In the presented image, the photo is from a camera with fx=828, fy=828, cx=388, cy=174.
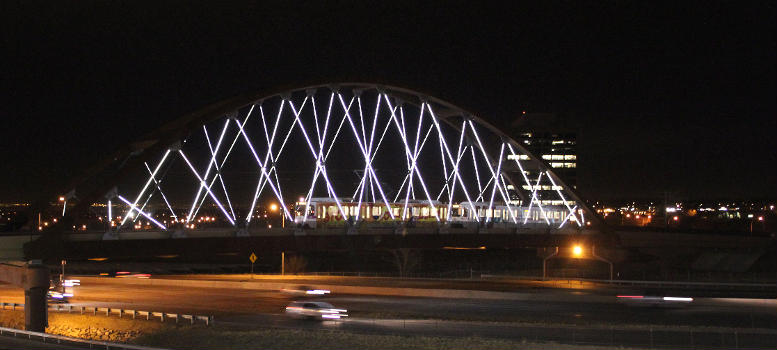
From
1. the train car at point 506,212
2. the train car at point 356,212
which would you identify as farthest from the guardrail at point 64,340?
the train car at point 506,212

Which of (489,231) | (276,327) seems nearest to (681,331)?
(276,327)

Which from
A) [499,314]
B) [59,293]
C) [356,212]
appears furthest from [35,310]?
[356,212]

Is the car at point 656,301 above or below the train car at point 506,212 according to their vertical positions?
below

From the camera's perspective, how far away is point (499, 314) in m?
40.5

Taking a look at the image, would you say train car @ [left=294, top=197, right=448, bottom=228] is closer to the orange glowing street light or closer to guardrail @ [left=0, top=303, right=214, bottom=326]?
the orange glowing street light

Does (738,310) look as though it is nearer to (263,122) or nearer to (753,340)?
(753,340)

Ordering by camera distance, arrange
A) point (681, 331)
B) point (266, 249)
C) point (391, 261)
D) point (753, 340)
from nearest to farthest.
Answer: point (753, 340), point (681, 331), point (266, 249), point (391, 261)

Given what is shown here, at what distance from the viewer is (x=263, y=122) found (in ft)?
192

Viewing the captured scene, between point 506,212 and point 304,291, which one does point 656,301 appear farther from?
point 506,212

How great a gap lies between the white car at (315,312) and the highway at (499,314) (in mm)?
746

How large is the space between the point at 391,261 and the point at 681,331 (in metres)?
81.5

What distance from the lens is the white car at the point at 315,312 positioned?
37.8 meters

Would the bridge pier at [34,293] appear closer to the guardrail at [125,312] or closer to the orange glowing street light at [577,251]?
the guardrail at [125,312]

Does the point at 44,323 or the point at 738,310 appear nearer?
the point at 44,323
